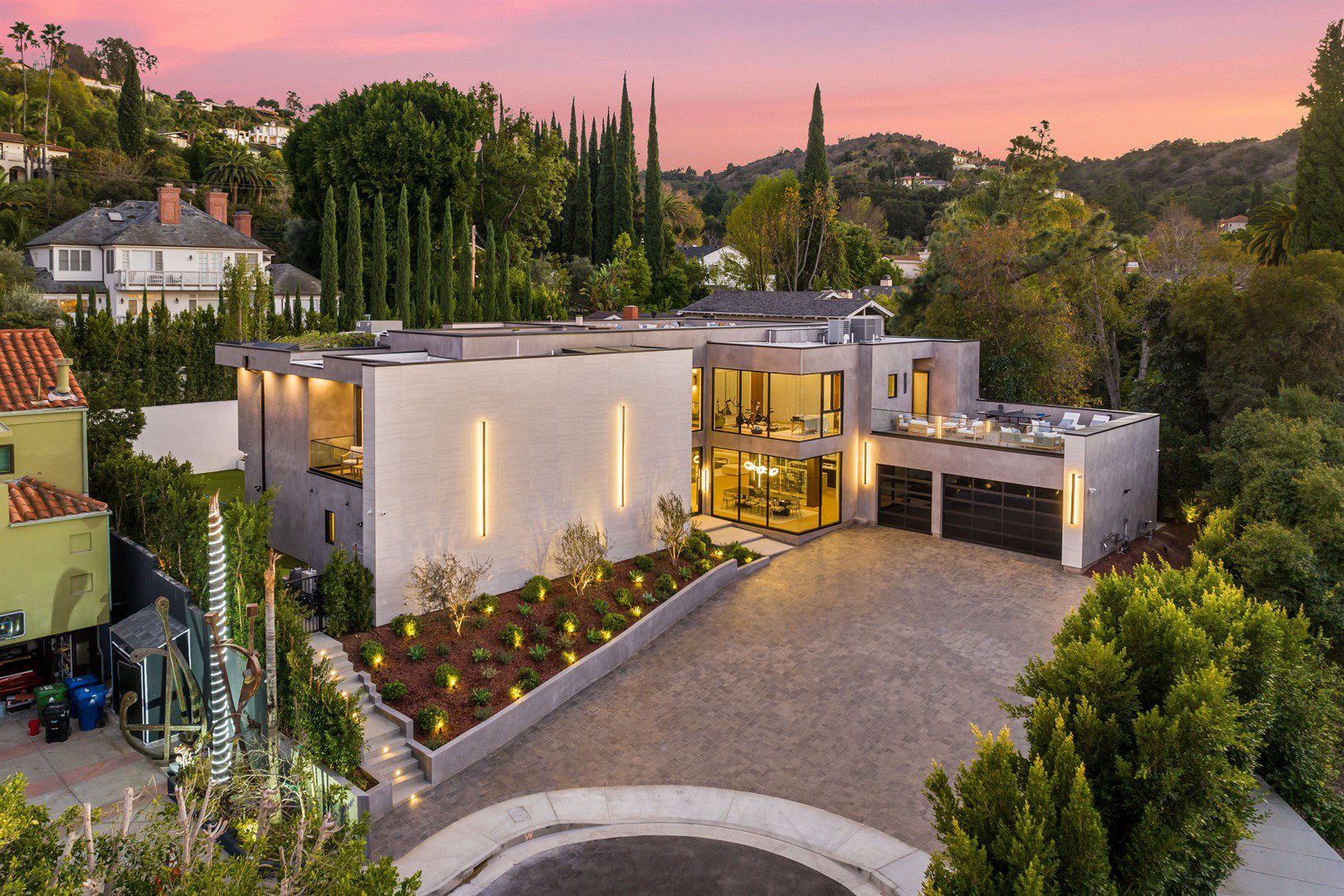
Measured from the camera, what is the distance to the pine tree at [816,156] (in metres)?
62.2

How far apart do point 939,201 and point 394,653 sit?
94.1m

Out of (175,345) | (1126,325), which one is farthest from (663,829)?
(1126,325)

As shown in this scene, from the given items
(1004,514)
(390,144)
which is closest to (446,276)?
(390,144)

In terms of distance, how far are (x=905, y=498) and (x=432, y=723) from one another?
1699 centimetres

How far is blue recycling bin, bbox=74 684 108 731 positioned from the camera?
1523 cm

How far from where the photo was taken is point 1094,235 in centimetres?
3747

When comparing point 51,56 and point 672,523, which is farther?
point 51,56

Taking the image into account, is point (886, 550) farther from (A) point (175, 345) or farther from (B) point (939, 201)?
(B) point (939, 201)

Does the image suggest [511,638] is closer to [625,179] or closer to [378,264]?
[378,264]

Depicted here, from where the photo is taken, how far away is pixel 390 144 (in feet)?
149

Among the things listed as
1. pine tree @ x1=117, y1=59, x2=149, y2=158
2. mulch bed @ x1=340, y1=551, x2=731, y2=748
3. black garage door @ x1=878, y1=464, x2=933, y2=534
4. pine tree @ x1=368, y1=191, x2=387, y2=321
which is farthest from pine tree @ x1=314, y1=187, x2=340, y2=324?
pine tree @ x1=117, y1=59, x2=149, y2=158

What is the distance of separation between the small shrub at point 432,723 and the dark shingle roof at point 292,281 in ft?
120

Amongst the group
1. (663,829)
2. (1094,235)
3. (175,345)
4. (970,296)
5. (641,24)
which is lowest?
(663,829)

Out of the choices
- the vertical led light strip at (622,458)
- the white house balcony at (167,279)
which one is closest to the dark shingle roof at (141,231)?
the white house balcony at (167,279)
